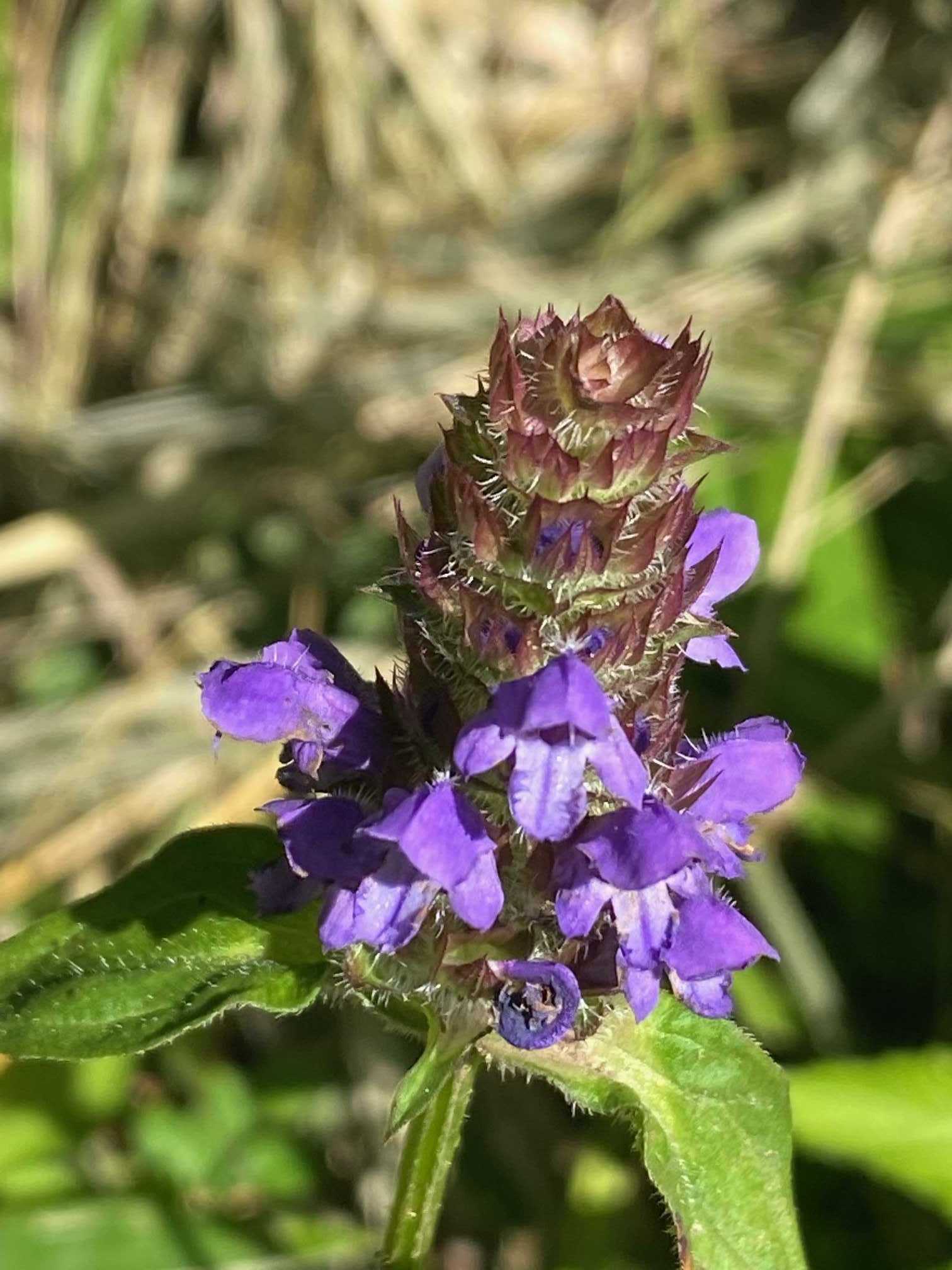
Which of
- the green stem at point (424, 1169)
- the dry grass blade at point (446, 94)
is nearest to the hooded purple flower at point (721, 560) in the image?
the green stem at point (424, 1169)

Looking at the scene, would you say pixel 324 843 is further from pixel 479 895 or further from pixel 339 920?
pixel 479 895

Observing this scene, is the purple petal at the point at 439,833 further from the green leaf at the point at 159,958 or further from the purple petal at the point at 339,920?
the green leaf at the point at 159,958

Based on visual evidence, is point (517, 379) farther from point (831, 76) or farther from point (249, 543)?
point (831, 76)

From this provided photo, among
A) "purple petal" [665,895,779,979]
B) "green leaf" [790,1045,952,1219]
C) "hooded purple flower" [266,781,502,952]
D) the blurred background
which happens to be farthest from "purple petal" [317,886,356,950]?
the blurred background

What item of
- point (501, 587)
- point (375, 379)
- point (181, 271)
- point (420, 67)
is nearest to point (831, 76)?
point (420, 67)

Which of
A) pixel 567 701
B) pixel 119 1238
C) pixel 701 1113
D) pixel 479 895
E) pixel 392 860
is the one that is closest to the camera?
pixel 567 701

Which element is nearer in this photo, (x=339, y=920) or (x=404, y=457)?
(x=339, y=920)

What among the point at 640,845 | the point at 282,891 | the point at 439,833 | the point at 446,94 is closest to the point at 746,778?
the point at 640,845
